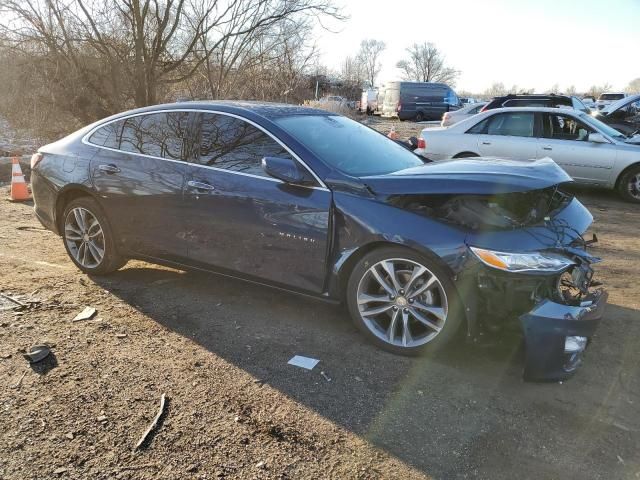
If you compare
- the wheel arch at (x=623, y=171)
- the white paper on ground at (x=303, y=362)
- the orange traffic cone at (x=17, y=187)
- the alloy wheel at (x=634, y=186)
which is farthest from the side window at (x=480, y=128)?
the orange traffic cone at (x=17, y=187)

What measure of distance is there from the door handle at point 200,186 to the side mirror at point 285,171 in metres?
0.58

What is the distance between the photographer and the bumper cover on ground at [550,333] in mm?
2998

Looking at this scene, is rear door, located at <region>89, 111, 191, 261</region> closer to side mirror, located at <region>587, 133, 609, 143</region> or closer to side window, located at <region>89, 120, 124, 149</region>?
side window, located at <region>89, 120, 124, 149</region>

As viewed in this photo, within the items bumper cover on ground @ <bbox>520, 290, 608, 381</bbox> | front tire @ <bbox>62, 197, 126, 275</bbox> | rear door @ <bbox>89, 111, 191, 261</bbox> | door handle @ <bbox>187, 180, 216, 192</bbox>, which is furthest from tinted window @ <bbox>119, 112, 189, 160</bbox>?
bumper cover on ground @ <bbox>520, 290, 608, 381</bbox>

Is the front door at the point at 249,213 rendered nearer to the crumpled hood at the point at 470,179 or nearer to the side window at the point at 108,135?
the crumpled hood at the point at 470,179

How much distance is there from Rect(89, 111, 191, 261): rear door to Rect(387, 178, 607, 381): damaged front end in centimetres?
191

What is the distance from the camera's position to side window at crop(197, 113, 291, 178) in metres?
3.89

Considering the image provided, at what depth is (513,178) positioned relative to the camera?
11.1ft

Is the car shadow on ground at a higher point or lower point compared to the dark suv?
lower

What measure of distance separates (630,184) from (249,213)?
7.53 metres

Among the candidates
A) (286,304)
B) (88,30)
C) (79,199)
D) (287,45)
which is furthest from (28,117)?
(286,304)

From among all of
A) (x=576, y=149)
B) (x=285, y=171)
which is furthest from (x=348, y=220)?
(x=576, y=149)

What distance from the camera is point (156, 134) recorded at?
4.43 m

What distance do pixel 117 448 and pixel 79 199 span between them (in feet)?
9.44
